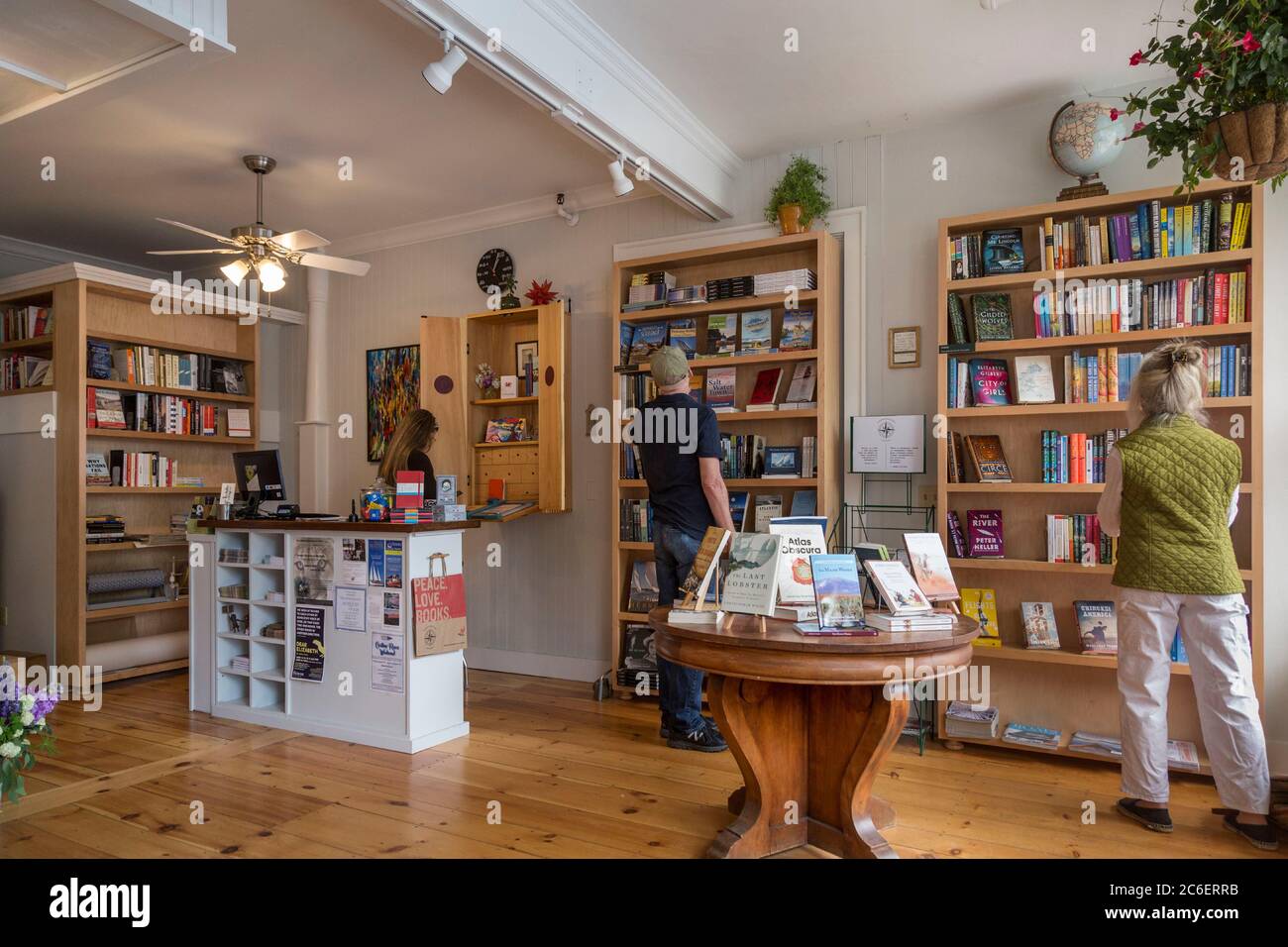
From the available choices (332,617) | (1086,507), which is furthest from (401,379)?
(1086,507)

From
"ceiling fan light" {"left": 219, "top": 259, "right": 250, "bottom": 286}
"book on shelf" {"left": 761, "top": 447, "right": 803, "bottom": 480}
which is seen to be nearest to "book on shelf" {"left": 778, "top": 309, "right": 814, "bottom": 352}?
"book on shelf" {"left": 761, "top": 447, "right": 803, "bottom": 480}

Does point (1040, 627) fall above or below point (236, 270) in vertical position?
below

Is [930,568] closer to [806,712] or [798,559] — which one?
[798,559]

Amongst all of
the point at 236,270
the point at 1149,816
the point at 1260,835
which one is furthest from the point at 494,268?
the point at 1260,835

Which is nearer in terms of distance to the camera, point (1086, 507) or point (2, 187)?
point (1086, 507)

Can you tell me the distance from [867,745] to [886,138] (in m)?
3.33

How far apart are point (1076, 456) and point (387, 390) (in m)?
4.58

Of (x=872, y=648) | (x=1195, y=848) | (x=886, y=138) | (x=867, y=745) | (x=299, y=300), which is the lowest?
(x=1195, y=848)

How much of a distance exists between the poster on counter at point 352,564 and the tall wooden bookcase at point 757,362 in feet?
4.71

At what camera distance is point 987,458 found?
162 inches

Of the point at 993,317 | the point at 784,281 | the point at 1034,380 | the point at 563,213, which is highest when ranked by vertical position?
the point at 563,213

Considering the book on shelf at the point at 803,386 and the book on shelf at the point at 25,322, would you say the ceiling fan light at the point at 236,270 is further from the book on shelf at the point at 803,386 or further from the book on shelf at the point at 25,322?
the book on shelf at the point at 803,386
